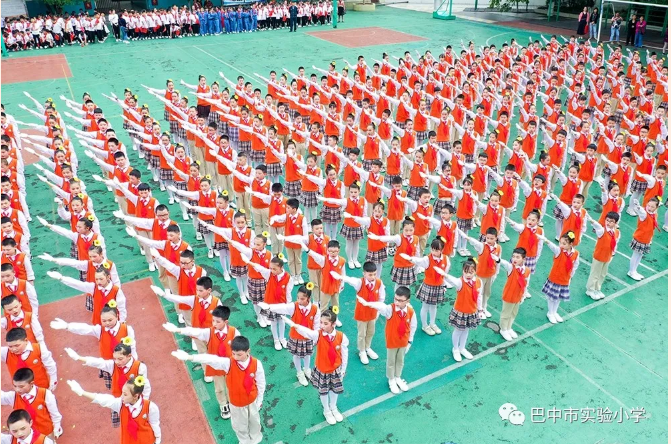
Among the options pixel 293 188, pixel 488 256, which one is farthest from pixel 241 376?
pixel 293 188

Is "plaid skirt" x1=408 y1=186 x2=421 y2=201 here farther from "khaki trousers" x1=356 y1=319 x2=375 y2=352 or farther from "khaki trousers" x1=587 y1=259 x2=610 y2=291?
"khaki trousers" x1=356 y1=319 x2=375 y2=352

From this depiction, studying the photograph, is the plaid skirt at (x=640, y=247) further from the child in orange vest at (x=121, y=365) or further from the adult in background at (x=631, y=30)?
the adult in background at (x=631, y=30)

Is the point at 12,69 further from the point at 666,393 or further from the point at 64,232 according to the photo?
the point at 666,393

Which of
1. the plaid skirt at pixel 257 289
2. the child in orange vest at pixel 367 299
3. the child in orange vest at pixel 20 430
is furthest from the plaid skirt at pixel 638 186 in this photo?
the child in orange vest at pixel 20 430

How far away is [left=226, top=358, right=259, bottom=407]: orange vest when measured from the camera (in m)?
4.85

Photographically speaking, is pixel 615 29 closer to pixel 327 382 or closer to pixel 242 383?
pixel 327 382

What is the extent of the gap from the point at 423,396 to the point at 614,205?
445 centimetres

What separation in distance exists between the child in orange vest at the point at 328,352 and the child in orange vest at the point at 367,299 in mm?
829

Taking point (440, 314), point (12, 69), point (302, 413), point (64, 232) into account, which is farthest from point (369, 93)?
point (12, 69)

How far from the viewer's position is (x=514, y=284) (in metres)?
6.70

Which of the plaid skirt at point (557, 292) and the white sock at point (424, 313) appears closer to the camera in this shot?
the white sock at point (424, 313)

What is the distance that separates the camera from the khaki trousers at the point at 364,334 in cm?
643

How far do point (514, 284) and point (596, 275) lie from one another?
1933mm

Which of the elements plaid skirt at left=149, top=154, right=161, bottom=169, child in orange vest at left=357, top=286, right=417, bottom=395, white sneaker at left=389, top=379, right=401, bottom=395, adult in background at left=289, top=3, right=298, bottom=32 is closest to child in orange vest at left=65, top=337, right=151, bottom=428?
child in orange vest at left=357, top=286, right=417, bottom=395
